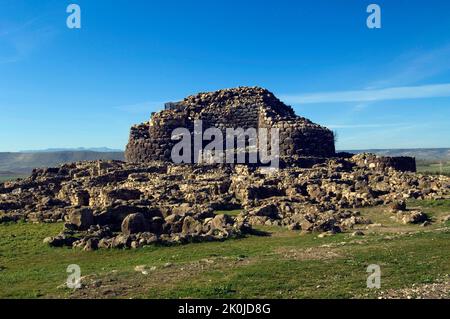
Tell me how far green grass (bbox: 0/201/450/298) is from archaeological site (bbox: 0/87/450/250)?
5.58ft

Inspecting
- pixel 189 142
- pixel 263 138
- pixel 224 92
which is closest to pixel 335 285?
pixel 263 138

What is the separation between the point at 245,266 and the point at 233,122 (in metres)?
50.1

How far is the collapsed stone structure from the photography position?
5822 cm

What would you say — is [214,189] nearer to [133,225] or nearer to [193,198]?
[193,198]

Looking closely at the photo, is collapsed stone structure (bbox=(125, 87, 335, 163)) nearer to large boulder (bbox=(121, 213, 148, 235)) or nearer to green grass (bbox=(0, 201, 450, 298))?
green grass (bbox=(0, 201, 450, 298))

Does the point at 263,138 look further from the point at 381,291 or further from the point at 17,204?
the point at 381,291

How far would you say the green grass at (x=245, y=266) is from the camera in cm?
1398

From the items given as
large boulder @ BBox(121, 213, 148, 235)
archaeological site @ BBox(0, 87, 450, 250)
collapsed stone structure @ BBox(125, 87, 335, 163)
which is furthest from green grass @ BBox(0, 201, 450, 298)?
collapsed stone structure @ BBox(125, 87, 335, 163)

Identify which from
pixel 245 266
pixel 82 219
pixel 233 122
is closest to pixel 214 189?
pixel 82 219

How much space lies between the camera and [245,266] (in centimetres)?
1705

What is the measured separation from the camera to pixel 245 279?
1503 cm

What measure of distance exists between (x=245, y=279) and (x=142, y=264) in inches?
216

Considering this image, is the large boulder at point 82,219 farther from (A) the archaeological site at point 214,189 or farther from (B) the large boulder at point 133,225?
(B) the large boulder at point 133,225
